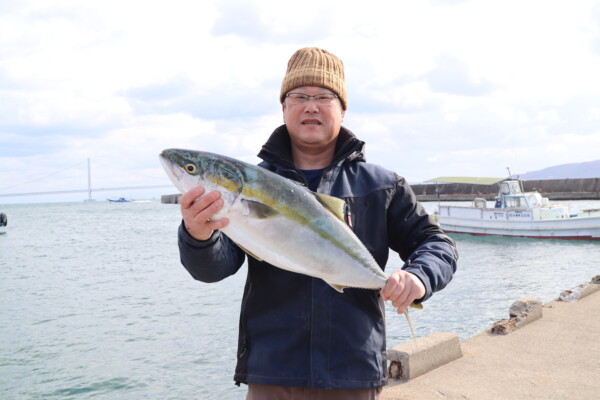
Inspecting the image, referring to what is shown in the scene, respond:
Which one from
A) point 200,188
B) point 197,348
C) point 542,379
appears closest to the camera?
point 200,188

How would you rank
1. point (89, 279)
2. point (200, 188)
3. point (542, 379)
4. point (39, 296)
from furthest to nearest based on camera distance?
point (89, 279)
point (39, 296)
point (542, 379)
point (200, 188)

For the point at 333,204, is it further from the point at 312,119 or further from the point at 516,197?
the point at 516,197

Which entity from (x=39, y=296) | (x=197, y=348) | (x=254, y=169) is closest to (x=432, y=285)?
(x=254, y=169)

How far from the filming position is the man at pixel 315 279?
2420mm

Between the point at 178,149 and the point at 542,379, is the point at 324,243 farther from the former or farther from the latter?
the point at 542,379

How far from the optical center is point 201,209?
218 cm

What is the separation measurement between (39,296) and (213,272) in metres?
21.0

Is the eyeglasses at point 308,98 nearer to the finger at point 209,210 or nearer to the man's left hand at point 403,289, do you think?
the finger at point 209,210

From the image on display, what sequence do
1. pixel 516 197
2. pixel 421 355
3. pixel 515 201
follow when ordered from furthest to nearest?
1. pixel 515 201
2. pixel 516 197
3. pixel 421 355

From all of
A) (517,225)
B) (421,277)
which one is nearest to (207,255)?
(421,277)

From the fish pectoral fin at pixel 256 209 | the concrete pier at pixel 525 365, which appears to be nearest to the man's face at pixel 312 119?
the fish pectoral fin at pixel 256 209

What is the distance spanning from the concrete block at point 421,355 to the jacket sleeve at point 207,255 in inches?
170

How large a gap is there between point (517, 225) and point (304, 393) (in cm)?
3207

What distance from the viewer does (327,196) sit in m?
2.46
